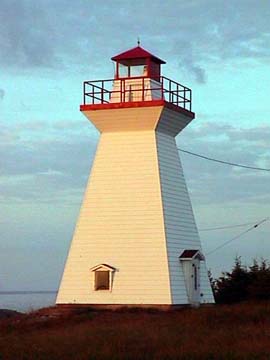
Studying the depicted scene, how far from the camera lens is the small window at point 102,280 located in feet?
110

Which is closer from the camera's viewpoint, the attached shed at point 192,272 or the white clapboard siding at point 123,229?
the white clapboard siding at point 123,229

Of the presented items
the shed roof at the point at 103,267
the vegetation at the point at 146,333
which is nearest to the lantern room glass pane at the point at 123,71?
the shed roof at the point at 103,267

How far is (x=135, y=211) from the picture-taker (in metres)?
33.8

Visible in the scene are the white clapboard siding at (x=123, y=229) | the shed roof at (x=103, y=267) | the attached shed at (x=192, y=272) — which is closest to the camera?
the white clapboard siding at (x=123, y=229)

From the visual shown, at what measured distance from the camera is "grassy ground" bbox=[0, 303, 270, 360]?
2175cm

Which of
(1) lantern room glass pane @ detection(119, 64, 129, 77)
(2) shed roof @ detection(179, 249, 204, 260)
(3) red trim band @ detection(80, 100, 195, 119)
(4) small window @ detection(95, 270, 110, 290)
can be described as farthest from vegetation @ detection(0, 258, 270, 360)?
(1) lantern room glass pane @ detection(119, 64, 129, 77)

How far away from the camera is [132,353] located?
21734 millimetres

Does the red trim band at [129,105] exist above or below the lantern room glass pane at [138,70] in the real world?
below

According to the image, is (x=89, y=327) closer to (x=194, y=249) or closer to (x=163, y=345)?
(x=163, y=345)

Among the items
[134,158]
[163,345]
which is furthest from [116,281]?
[163,345]

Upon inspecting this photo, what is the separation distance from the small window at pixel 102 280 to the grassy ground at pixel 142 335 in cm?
122

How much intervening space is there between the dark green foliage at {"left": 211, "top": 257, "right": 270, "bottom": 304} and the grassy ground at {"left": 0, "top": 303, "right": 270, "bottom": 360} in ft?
10.7

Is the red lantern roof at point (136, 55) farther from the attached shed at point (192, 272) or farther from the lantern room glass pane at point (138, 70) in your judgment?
the attached shed at point (192, 272)

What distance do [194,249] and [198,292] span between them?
59.6 inches
